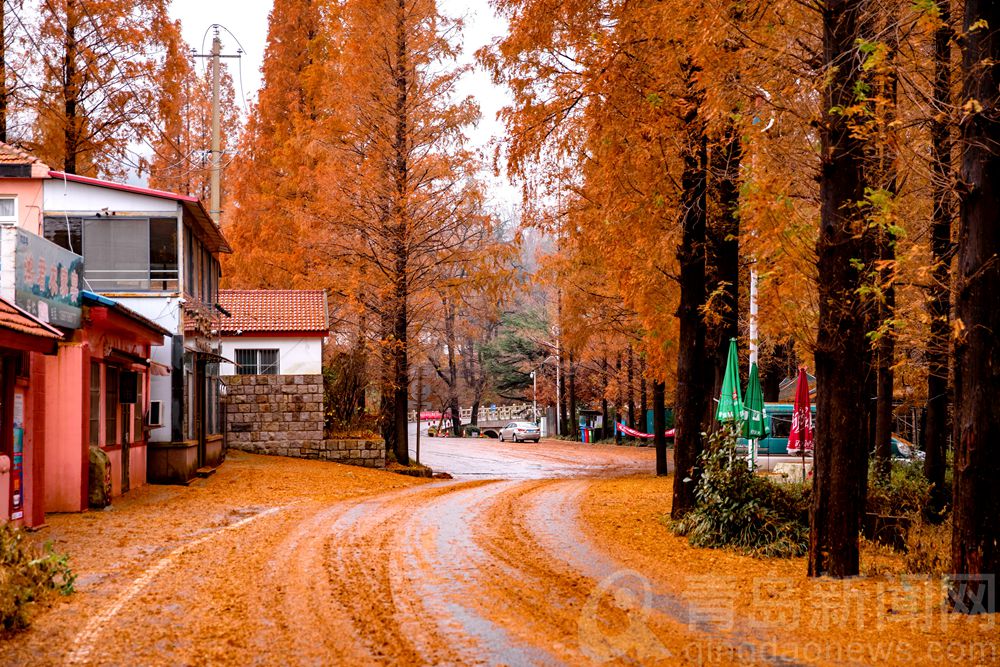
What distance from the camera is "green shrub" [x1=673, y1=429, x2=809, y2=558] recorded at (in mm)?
11555

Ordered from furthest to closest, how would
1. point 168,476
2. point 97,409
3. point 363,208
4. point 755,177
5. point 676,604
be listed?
1. point 363,208
2. point 168,476
3. point 97,409
4. point 755,177
5. point 676,604

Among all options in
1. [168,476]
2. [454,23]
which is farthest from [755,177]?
[454,23]

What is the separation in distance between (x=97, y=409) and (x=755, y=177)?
12055 mm

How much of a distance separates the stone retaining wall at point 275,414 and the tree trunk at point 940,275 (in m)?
17.0

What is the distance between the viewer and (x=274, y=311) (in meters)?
29.7

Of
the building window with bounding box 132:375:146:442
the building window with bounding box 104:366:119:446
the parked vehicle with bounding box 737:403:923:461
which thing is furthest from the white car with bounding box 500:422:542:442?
the building window with bounding box 104:366:119:446

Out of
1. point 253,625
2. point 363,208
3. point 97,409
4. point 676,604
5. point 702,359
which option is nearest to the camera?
point 253,625

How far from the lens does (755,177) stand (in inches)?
389

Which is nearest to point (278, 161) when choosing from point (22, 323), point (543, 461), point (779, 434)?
point (543, 461)

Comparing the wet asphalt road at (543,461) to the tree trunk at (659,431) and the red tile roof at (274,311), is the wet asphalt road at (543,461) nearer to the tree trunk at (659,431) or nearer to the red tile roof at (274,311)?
the tree trunk at (659,431)

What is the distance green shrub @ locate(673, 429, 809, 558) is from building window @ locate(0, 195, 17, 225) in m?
14.5

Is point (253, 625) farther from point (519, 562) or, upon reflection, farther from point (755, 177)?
point (755, 177)

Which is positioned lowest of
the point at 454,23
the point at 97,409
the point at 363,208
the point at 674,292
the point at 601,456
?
the point at 601,456

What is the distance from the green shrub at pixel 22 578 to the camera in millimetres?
7535
